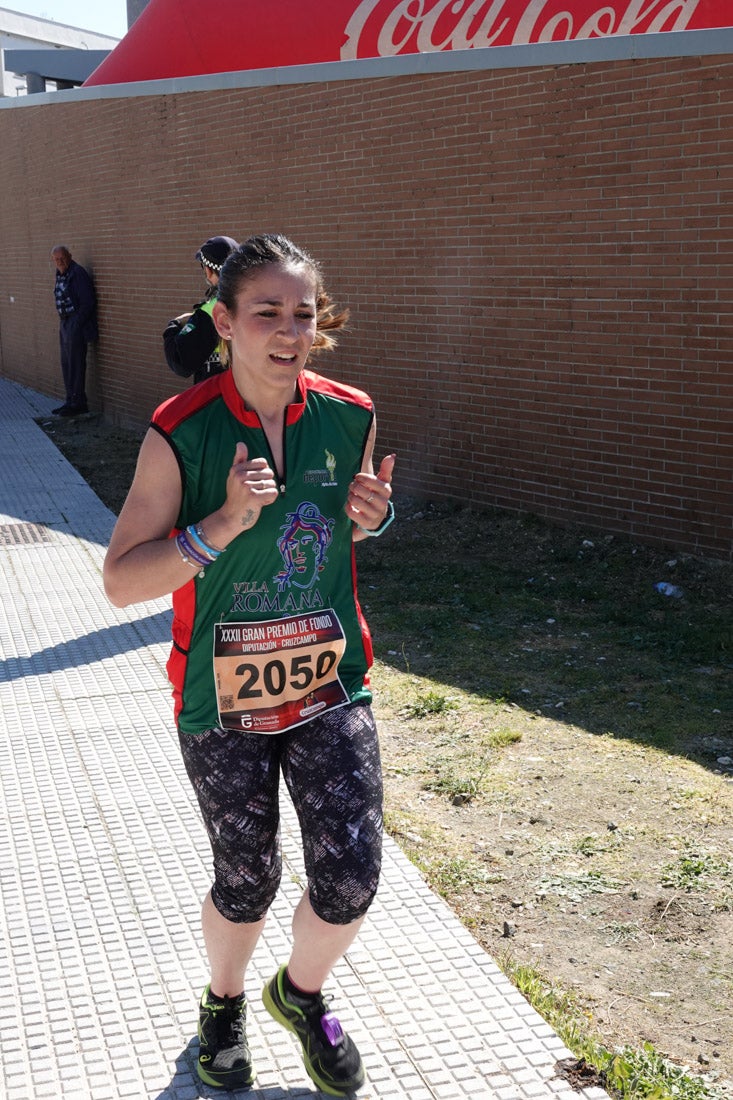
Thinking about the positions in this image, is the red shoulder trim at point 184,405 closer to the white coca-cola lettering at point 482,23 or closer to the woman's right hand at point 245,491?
the woman's right hand at point 245,491

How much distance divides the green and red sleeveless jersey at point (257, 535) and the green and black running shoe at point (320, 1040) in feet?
2.17

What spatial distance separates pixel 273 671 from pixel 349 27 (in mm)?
10069

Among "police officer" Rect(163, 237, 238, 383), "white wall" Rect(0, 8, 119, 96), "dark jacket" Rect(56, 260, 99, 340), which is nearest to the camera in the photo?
"police officer" Rect(163, 237, 238, 383)

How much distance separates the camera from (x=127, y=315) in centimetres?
1463

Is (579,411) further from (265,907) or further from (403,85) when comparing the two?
(265,907)

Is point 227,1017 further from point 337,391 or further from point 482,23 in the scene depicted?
point 482,23

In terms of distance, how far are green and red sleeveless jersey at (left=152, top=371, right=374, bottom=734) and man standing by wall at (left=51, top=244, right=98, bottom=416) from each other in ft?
43.7

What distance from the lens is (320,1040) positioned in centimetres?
276

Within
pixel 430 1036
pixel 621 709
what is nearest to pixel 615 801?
pixel 621 709

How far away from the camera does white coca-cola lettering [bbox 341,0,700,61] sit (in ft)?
30.2

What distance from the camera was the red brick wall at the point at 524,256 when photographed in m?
7.16

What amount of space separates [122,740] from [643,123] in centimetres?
474

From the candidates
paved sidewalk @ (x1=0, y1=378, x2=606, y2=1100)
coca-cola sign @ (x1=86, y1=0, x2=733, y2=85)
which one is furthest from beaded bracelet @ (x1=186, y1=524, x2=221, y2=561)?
coca-cola sign @ (x1=86, y1=0, x2=733, y2=85)

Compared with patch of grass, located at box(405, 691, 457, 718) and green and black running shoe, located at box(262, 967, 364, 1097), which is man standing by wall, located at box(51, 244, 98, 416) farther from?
green and black running shoe, located at box(262, 967, 364, 1097)
